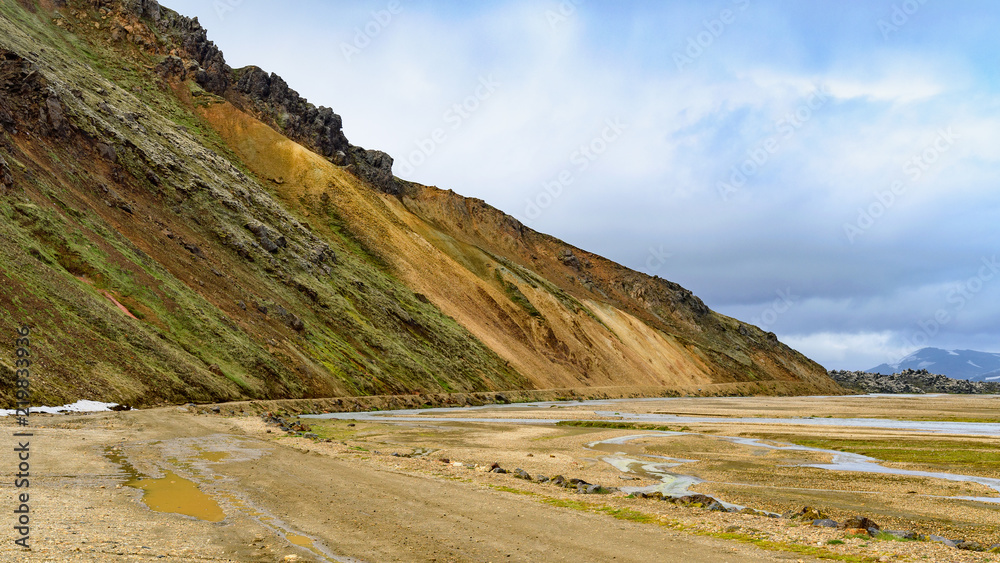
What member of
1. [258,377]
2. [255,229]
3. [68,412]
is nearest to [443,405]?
[258,377]

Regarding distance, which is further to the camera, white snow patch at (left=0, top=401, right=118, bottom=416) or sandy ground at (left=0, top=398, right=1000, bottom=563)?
white snow patch at (left=0, top=401, right=118, bottom=416)

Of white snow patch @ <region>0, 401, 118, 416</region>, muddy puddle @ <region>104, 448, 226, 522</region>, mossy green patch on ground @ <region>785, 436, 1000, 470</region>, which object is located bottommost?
white snow patch @ <region>0, 401, 118, 416</region>

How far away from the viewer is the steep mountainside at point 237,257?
56.8m

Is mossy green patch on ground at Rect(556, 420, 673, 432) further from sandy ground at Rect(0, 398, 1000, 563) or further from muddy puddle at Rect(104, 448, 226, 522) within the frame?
muddy puddle at Rect(104, 448, 226, 522)

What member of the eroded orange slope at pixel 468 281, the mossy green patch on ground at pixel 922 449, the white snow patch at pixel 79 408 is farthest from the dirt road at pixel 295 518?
the eroded orange slope at pixel 468 281

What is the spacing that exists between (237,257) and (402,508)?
73.9 metres

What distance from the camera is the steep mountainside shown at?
56.8 meters

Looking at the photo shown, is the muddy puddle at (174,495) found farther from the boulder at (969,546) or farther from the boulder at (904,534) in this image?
the boulder at (969,546)

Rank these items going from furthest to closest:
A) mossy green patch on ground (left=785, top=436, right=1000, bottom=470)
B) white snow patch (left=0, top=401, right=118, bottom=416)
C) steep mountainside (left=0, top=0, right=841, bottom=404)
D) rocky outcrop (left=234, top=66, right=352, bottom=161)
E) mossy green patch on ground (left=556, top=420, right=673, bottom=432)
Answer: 1. rocky outcrop (left=234, top=66, right=352, bottom=161)
2. steep mountainside (left=0, top=0, right=841, bottom=404)
3. mossy green patch on ground (left=556, top=420, right=673, bottom=432)
4. white snow patch (left=0, top=401, right=118, bottom=416)
5. mossy green patch on ground (left=785, top=436, right=1000, bottom=470)

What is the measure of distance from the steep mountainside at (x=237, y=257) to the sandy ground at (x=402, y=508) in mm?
22496

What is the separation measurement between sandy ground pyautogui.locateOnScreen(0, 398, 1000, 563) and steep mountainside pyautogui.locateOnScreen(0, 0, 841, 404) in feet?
73.8

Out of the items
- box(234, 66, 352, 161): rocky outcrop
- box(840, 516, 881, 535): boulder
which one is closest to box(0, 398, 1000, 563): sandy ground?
box(840, 516, 881, 535): boulder

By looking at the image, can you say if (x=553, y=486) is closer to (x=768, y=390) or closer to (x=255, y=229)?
(x=255, y=229)

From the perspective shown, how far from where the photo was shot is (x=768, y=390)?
553 ft
